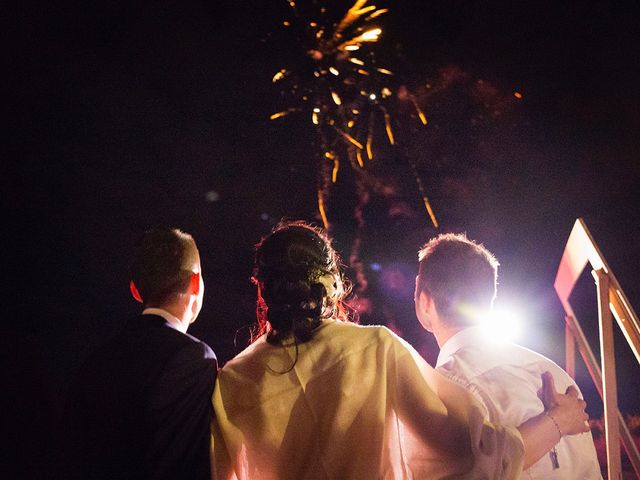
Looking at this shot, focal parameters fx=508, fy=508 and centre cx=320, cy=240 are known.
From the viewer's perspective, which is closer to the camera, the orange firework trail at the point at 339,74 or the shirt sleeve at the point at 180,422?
the shirt sleeve at the point at 180,422

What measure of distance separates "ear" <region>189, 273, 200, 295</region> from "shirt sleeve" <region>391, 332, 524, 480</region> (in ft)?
2.68

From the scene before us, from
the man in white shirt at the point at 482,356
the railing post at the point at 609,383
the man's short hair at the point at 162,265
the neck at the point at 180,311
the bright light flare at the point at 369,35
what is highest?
the bright light flare at the point at 369,35

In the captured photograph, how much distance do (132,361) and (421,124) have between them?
15.4 feet

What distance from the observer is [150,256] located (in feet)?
6.43

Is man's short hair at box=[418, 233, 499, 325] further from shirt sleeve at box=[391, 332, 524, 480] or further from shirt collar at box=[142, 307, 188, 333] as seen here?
shirt collar at box=[142, 307, 188, 333]

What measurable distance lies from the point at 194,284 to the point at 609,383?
72.9 inches

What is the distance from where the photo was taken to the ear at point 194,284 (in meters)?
1.95

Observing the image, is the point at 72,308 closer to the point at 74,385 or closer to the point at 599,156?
the point at 74,385

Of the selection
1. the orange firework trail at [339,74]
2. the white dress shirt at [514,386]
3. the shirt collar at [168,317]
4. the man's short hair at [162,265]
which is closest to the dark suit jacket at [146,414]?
the shirt collar at [168,317]

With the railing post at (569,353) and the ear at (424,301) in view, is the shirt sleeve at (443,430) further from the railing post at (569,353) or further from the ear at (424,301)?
the railing post at (569,353)

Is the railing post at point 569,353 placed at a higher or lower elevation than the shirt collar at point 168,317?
lower

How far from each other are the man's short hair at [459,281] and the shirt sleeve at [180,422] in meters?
1.08

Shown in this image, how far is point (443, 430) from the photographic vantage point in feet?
5.20

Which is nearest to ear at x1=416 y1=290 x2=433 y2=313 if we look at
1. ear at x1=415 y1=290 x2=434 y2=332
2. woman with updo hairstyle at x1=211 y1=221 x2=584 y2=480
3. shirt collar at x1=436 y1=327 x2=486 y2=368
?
ear at x1=415 y1=290 x2=434 y2=332
